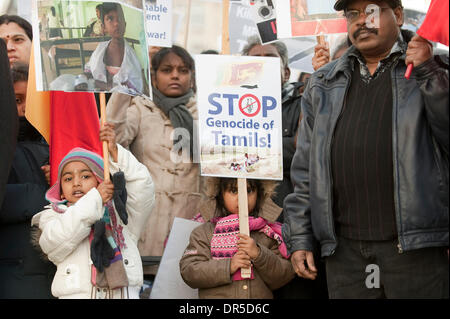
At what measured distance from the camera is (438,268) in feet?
11.6

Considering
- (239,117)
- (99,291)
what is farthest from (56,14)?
(99,291)

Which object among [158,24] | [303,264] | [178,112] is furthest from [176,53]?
[303,264]

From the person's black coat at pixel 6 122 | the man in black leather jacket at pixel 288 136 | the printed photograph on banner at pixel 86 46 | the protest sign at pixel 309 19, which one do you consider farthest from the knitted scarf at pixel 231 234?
the person's black coat at pixel 6 122

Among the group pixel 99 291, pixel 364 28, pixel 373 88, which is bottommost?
pixel 99 291

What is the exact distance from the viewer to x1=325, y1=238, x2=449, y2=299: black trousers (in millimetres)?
3549

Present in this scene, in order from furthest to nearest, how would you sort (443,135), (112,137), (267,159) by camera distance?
(112,137) → (267,159) → (443,135)

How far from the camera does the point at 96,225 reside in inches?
182

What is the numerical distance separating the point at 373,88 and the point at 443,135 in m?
0.52

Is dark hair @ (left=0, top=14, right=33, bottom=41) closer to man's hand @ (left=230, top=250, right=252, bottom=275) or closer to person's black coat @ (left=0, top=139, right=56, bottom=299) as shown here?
person's black coat @ (left=0, top=139, right=56, bottom=299)

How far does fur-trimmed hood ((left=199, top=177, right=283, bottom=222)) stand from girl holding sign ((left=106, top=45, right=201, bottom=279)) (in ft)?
2.10

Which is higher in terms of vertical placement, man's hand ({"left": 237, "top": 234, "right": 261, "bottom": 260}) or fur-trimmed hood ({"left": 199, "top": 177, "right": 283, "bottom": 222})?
fur-trimmed hood ({"left": 199, "top": 177, "right": 283, "bottom": 222})

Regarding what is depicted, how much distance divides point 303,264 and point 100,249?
4.34 feet

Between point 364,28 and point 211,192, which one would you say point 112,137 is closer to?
point 211,192

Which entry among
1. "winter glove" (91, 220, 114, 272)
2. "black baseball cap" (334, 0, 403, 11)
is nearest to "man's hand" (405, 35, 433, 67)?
"black baseball cap" (334, 0, 403, 11)
